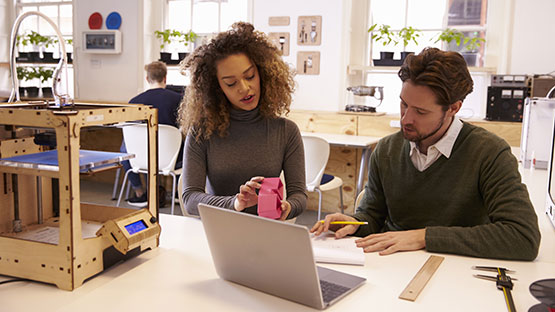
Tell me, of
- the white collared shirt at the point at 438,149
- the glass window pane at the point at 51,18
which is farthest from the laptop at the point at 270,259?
the glass window pane at the point at 51,18

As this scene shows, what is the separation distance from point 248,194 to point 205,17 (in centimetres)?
416

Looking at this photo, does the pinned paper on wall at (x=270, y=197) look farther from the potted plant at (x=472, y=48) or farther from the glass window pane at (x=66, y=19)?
the glass window pane at (x=66, y=19)

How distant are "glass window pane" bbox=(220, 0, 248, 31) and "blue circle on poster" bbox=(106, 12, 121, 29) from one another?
1116 mm

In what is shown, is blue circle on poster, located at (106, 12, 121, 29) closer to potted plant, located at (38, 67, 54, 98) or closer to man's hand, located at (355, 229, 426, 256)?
potted plant, located at (38, 67, 54, 98)

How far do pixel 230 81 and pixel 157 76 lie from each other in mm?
2833

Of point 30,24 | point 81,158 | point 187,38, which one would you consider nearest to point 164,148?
point 187,38

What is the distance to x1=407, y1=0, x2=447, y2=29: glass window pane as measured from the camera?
4441 mm

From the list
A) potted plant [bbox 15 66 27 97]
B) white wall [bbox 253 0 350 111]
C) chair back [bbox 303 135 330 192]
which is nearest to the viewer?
chair back [bbox 303 135 330 192]

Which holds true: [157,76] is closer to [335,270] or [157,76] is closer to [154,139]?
[154,139]

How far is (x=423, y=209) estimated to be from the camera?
158 centimetres

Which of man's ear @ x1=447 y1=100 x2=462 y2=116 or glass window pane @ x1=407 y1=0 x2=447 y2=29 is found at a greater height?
glass window pane @ x1=407 y1=0 x2=447 y2=29

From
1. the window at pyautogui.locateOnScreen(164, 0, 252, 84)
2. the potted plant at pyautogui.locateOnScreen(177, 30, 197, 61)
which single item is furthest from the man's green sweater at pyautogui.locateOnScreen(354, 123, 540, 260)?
the potted plant at pyautogui.locateOnScreen(177, 30, 197, 61)

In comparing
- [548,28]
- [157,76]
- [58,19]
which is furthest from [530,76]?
[58,19]

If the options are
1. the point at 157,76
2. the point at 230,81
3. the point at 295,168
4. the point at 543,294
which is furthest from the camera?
the point at 157,76
